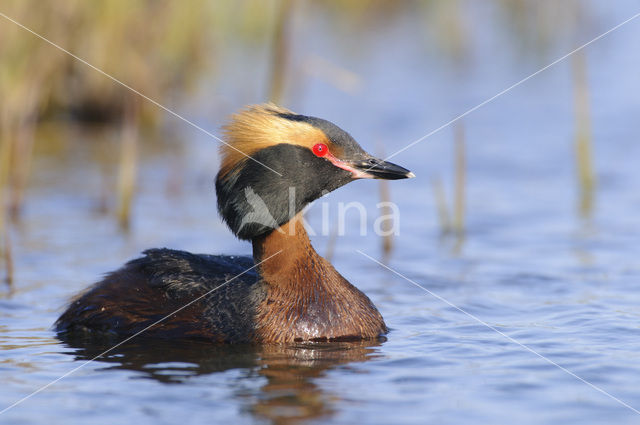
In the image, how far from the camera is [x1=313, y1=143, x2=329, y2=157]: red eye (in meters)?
7.33

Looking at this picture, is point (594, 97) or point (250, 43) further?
point (250, 43)

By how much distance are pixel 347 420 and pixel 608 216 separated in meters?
6.31

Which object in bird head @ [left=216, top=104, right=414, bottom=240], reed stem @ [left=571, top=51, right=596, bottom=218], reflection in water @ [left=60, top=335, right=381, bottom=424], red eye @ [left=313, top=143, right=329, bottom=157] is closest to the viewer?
reflection in water @ [left=60, top=335, right=381, bottom=424]

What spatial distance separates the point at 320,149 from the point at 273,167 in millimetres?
357

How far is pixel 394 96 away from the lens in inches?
685

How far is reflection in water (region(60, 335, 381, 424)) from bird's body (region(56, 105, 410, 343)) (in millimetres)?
127

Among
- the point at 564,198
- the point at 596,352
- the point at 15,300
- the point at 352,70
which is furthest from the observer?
the point at 352,70

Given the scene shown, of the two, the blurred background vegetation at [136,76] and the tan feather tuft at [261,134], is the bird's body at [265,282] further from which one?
the blurred background vegetation at [136,76]

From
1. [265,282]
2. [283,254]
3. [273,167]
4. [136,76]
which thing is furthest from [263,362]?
[136,76]

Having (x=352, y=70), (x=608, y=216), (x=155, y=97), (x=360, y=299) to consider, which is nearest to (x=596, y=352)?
(x=360, y=299)

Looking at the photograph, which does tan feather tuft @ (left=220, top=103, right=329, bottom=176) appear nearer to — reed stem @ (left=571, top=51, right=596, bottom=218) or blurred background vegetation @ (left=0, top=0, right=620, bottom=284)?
blurred background vegetation @ (left=0, top=0, right=620, bottom=284)

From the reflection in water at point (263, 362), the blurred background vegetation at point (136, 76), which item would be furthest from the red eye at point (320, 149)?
the blurred background vegetation at point (136, 76)

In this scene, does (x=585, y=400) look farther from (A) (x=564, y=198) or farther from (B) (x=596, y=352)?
(A) (x=564, y=198)

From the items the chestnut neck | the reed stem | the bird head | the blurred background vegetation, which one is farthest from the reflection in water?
the reed stem
